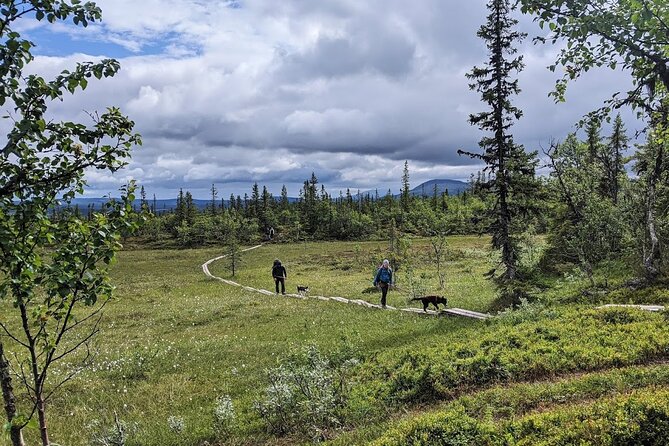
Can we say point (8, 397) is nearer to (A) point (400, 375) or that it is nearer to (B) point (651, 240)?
(A) point (400, 375)

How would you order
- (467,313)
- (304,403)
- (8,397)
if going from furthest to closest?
(467,313) → (304,403) → (8,397)

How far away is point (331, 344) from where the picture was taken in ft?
53.1

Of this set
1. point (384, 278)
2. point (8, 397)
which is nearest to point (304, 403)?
point (8, 397)

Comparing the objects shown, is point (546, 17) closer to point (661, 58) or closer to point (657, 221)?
point (661, 58)

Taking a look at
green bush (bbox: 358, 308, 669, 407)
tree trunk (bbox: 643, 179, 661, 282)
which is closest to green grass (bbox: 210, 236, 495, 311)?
tree trunk (bbox: 643, 179, 661, 282)

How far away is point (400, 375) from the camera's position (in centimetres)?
1077

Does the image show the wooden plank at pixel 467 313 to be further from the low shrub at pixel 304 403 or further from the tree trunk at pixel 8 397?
the tree trunk at pixel 8 397

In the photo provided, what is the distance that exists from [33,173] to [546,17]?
6.09 m

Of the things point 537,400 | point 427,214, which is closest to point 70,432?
point 537,400

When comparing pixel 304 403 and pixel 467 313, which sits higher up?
pixel 304 403

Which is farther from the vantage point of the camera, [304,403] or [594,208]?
[594,208]

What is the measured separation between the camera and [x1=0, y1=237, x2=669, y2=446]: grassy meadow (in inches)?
302

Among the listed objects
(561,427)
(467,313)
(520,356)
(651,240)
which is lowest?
(467,313)

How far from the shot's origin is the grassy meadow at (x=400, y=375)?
7.68m
